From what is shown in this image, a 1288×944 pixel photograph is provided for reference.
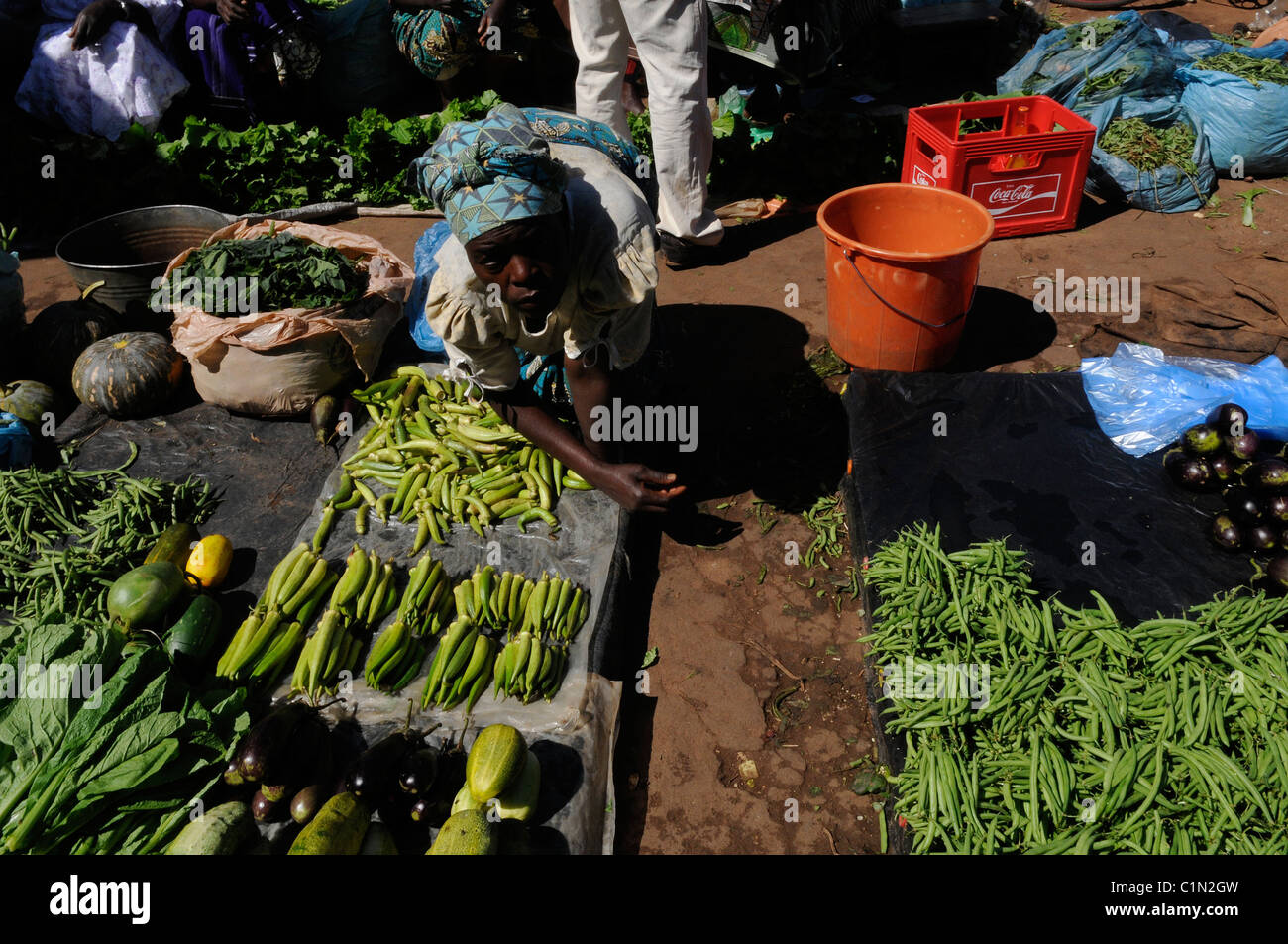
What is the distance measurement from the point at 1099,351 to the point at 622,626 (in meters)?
3.27

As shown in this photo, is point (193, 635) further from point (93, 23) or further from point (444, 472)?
point (93, 23)

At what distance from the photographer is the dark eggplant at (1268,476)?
3297 millimetres

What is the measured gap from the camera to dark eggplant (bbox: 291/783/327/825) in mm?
2697

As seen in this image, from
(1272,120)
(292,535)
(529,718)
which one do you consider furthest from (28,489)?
(1272,120)

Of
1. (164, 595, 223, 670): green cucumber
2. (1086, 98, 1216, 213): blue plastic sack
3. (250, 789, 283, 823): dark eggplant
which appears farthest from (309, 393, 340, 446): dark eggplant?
(1086, 98, 1216, 213): blue plastic sack

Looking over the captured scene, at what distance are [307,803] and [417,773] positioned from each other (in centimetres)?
36

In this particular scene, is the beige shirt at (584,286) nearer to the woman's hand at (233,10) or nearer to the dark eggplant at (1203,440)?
the dark eggplant at (1203,440)

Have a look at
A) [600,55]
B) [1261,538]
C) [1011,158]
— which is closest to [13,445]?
[600,55]

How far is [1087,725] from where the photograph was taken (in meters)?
2.67

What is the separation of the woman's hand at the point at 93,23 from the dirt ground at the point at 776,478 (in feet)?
5.80

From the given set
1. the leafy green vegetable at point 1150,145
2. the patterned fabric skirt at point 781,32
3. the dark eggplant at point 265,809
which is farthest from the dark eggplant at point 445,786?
the leafy green vegetable at point 1150,145

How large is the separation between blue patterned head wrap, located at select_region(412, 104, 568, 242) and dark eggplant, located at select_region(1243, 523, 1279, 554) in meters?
2.94

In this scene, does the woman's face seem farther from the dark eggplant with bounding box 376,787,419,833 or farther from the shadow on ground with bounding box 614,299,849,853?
the dark eggplant with bounding box 376,787,419,833

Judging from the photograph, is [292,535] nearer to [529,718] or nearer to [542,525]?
[542,525]
